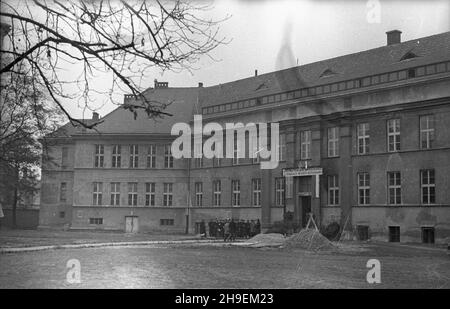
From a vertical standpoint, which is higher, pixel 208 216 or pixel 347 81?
pixel 347 81

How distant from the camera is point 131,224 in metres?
44.8

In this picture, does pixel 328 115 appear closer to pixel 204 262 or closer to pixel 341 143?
pixel 341 143

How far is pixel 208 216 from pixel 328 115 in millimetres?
12540

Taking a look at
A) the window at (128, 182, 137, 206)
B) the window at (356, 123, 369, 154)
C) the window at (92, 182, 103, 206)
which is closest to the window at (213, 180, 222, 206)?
the window at (128, 182, 137, 206)

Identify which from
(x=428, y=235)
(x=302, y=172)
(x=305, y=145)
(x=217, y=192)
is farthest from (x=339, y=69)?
(x=428, y=235)

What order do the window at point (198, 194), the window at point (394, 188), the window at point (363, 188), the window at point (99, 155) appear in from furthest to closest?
the window at point (99, 155)
the window at point (198, 194)
the window at point (363, 188)
the window at point (394, 188)

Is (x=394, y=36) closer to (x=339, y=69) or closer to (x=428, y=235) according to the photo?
(x=339, y=69)

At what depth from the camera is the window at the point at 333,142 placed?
3341cm

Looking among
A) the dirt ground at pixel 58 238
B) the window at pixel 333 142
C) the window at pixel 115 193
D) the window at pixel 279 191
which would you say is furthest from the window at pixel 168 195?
the window at pixel 333 142

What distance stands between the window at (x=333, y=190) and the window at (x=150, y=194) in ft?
53.0

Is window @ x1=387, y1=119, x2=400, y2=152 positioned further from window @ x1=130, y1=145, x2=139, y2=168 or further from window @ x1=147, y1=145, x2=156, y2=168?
window @ x1=130, y1=145, x2=139, y2=168

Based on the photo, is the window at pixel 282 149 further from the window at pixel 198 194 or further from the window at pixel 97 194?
the window at pixel 97 194

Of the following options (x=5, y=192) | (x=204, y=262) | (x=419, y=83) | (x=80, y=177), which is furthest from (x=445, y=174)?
(x=5, y=192)
